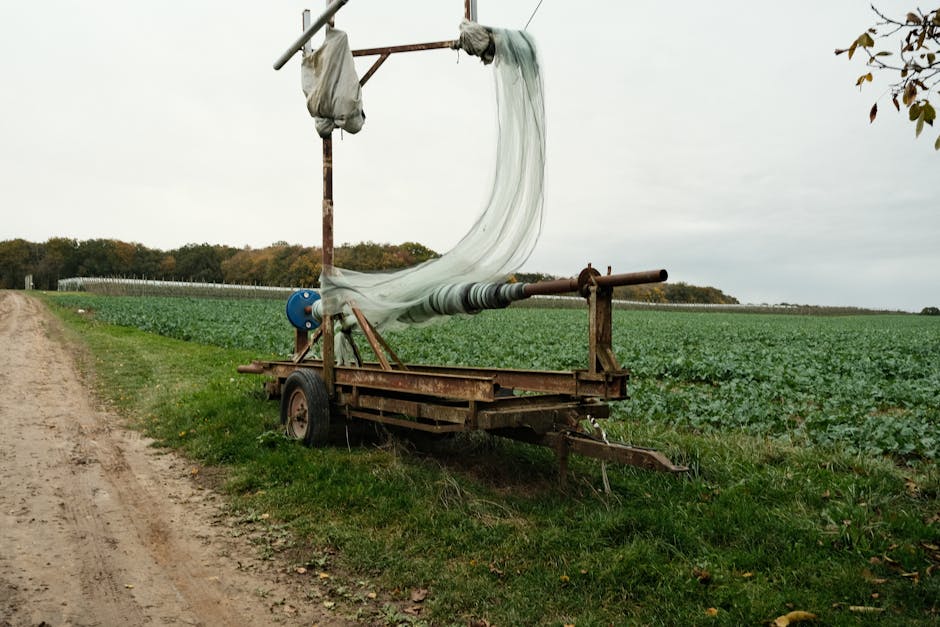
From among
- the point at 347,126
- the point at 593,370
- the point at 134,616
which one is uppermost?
the point at 347,126

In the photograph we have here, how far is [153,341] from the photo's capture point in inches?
867

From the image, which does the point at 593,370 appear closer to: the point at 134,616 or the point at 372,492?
the point at 372,492

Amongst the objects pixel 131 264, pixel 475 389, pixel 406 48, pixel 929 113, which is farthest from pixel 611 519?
pixel 131 264

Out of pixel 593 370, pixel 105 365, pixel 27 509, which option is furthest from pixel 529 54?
pixel 105 365

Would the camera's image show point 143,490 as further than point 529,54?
Yes

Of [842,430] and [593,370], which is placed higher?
[593,370]

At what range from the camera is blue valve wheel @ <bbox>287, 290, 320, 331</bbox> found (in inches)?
394

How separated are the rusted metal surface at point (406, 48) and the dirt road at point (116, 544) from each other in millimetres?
5556

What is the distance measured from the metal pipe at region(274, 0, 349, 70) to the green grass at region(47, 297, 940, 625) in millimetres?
4886

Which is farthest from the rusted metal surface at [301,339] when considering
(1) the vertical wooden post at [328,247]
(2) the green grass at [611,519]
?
(1) the vertical wooden post at [328,247]

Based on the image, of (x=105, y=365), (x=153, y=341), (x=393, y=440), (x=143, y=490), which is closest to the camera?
(x=143, y=490)

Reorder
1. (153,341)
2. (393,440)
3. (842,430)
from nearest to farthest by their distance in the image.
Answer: (393,440) < (842,430) < (153,341)

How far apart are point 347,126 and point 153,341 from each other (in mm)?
16757

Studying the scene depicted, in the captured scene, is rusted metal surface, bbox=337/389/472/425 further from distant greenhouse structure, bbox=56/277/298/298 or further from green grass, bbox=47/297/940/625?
distant greenhouse structure, bbox=56/277/298/298
